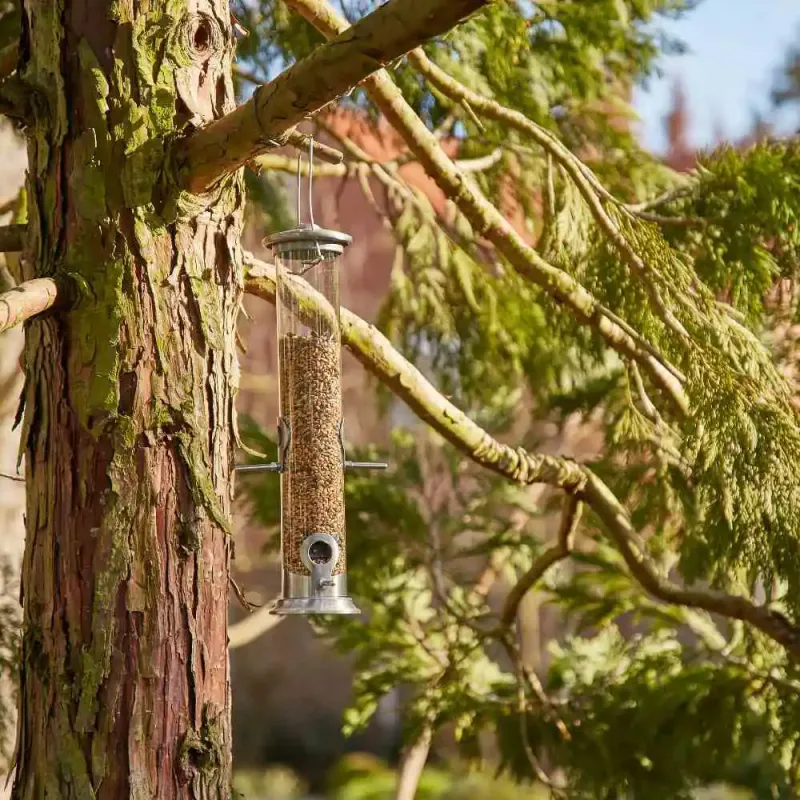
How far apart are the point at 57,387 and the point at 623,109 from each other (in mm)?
3332

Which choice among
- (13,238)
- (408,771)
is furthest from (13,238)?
(408,771)

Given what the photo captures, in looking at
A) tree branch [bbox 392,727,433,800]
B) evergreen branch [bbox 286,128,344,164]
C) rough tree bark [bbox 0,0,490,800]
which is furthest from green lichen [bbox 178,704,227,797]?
tree branch [bbox 392,727,433,800]

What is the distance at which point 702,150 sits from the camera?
3.40 metres

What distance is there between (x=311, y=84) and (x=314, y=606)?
1031mm

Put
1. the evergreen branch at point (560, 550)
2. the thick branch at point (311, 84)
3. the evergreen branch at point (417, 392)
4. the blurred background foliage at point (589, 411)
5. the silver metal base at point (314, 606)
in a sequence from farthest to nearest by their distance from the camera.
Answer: the evergreen branch at point (560, 550) → the blurred background foliage at point (589, 411) → the evergreen branch at point (417, 392) → the silver metal base at point (314, 606) → the thick branch at point (311, 84)

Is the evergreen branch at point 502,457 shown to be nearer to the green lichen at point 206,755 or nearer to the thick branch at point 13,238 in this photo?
the thick branch at point 13,238

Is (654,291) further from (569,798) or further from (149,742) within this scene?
(569,798)

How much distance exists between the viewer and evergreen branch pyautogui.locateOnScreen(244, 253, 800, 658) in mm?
2777

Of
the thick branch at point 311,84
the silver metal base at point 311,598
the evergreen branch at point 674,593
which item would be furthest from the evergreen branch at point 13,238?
the evergreen branch at point 674,593

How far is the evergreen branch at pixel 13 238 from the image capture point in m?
2.32

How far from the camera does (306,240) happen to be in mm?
2410

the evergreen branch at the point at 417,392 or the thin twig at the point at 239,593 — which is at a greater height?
the evergreen branch at the point at 417,392

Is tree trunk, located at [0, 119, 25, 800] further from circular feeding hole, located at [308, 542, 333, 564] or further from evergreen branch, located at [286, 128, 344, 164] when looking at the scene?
evergreen branch, located at [286, 128, 344, 164]

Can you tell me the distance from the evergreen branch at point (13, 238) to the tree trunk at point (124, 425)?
0.07 m
